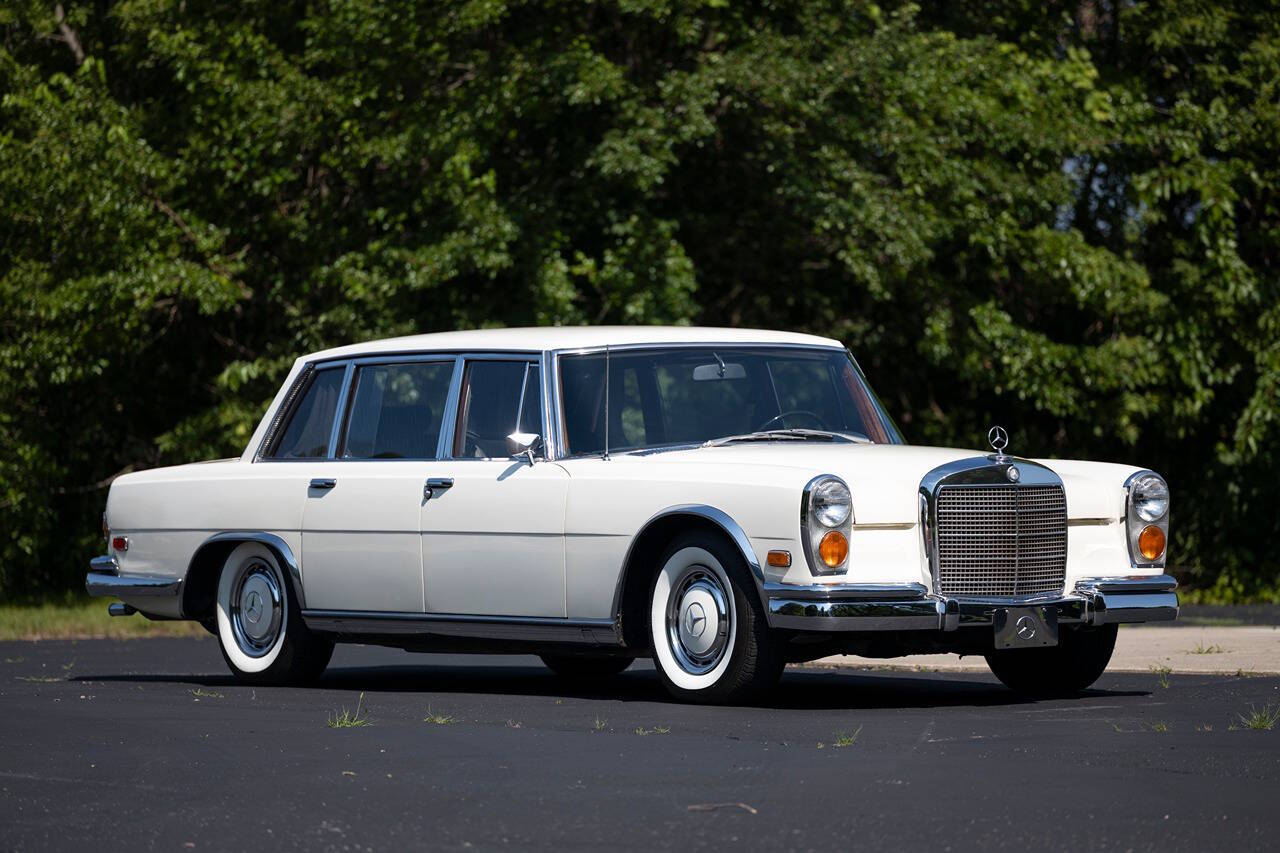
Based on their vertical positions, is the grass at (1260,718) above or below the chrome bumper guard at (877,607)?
below

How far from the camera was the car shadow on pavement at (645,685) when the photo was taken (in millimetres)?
10461

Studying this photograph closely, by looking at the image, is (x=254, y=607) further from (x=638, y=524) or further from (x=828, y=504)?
(x=828, y=504)

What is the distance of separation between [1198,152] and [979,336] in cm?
301

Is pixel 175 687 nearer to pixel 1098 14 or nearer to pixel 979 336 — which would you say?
pixel 979 336

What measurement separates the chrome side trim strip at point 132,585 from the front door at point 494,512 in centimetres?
195

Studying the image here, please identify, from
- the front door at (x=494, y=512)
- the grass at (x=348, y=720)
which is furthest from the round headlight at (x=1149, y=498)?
the grass at (x=348, y=720)

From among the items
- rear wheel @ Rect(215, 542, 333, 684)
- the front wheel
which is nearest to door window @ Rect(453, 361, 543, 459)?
the front wheel

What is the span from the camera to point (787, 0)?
22469 mm

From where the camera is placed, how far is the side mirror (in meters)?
10.5

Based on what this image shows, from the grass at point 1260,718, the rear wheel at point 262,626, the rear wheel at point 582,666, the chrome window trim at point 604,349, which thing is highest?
the chrome window trim at point 604,349

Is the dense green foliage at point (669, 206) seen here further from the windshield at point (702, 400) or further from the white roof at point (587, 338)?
the windshield at point (702, 400)

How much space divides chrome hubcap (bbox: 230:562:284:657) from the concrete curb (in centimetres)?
295

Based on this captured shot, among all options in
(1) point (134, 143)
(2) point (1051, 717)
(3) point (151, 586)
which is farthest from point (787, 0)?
(2) point (1051, 717)

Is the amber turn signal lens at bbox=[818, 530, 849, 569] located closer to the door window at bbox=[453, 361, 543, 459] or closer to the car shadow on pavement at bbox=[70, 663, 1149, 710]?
the car shadow on pavement at bbox=[70, 663, 1149, 710]
